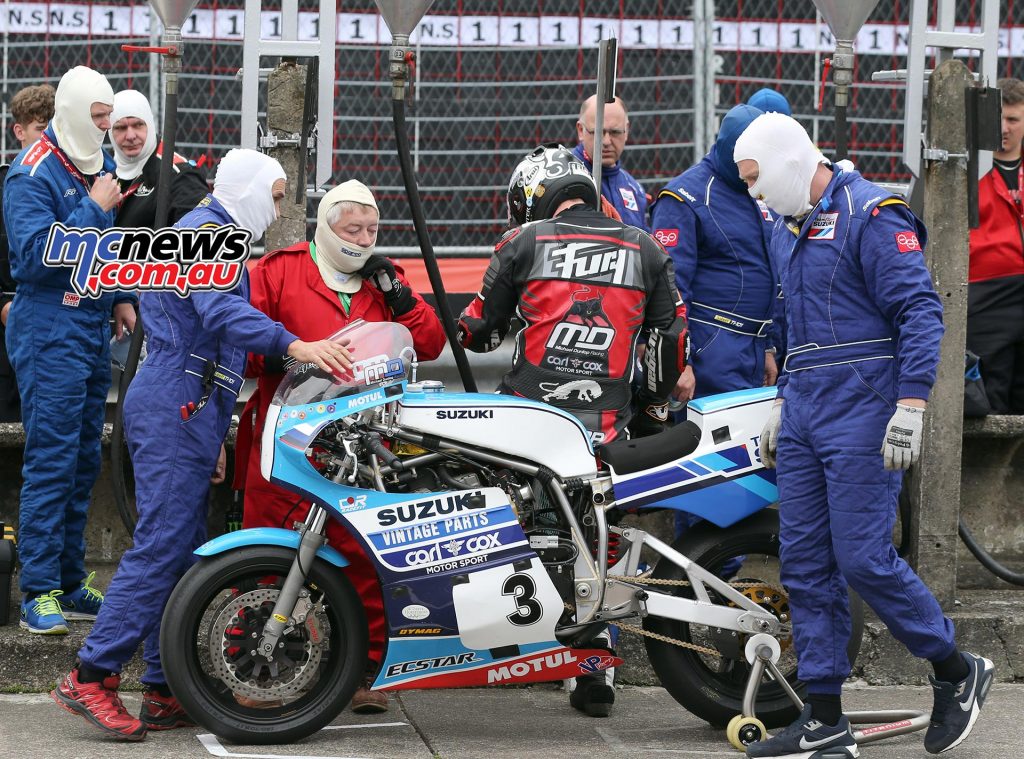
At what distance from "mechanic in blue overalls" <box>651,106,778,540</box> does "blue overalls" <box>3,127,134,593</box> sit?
2.13 metres

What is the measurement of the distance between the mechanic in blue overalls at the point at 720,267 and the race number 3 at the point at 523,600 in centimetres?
125

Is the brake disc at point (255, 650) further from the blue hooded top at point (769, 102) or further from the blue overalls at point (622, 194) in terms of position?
the blue hooded top at point (769, 102)

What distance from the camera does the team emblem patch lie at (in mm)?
4898

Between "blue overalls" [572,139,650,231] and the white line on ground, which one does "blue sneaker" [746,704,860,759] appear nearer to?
the white line on ground

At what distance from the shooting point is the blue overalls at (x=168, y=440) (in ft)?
17.1

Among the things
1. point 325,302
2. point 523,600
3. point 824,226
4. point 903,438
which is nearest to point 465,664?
point 523,600

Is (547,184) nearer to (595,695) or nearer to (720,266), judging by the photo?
(720,266)

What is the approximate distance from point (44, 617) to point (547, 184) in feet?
7.82

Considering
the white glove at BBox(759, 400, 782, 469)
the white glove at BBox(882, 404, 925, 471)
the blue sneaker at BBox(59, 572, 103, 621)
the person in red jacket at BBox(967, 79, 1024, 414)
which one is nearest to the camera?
the white glove at BBox(882, 404, 925, 471)

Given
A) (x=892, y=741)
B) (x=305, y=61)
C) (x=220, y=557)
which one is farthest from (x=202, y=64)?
(x=892, y=741)

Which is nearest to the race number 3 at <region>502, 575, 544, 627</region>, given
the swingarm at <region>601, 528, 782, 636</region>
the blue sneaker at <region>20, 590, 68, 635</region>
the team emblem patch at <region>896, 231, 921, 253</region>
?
the swingarm at <region>601, 528, 782, 636</region>

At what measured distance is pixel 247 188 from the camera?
531 cm

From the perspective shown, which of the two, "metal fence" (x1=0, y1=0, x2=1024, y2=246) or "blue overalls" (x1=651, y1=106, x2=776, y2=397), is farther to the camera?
"metal fence" (x1=0, y1=0, x2=1024, y2=246)

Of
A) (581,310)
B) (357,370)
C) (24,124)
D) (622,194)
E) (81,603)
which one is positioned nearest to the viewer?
(357,370)
